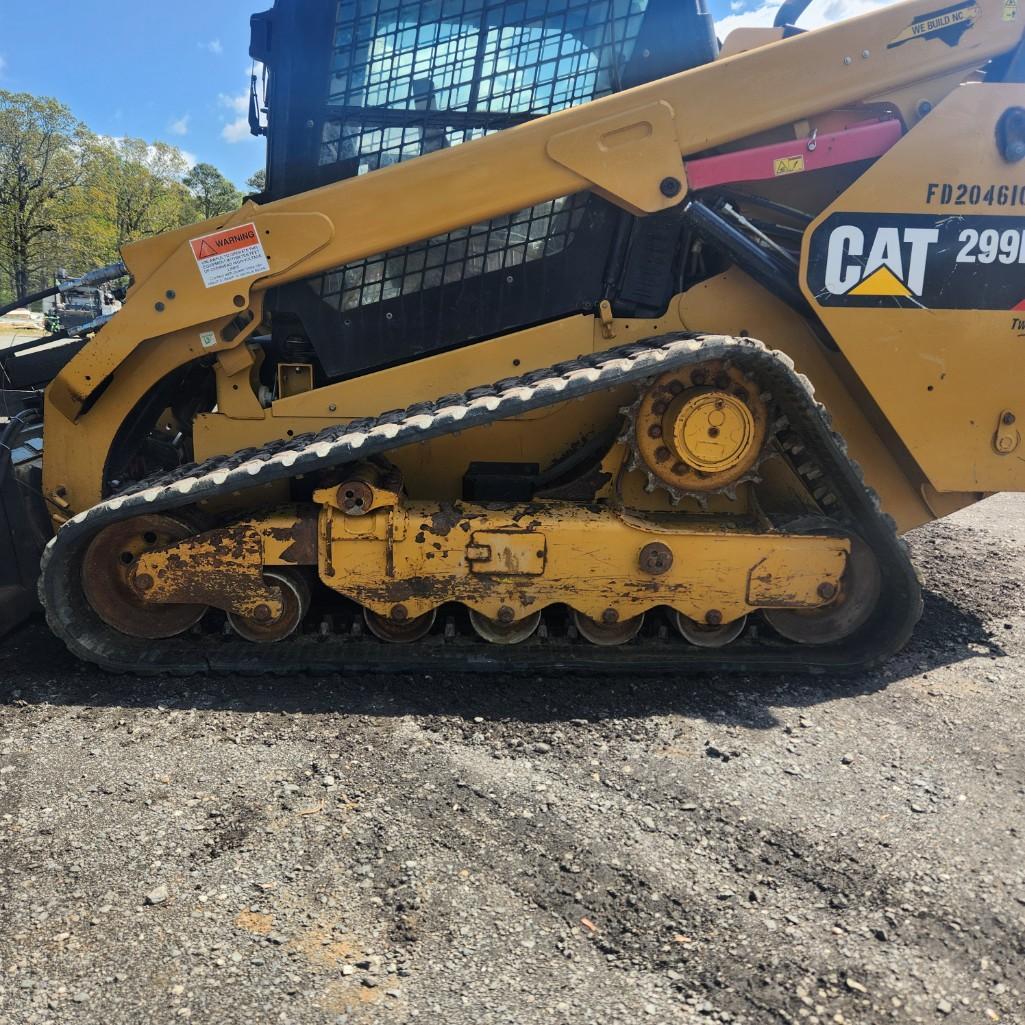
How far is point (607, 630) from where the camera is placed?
11.7ft

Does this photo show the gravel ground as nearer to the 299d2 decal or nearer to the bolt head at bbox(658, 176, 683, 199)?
the 299d2 decal

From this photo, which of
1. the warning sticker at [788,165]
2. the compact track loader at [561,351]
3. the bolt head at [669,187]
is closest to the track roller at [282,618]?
the compact track loader at [561,351]

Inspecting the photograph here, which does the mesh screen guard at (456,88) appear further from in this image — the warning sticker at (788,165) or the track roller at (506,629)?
the track roller at (506,629)

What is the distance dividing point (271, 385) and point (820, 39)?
291 centimetres

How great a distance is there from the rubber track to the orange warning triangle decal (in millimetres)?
647

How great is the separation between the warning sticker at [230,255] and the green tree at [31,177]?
34.9 metres

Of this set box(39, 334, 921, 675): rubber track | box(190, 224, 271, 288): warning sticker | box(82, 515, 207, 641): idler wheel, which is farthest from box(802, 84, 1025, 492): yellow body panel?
box(82, 515, 207, 641): idler wheel

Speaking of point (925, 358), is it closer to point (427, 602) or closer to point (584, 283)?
point (584, 283)

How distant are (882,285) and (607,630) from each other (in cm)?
196

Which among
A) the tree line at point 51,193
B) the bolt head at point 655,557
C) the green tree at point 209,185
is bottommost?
the bolt head at point 655,557

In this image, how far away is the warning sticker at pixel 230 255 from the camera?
11.0ft

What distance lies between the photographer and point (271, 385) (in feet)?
12.7

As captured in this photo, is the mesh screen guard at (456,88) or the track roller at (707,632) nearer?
the mesh screen guard at (456,88)

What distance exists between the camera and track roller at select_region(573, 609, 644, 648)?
11.7 ft
